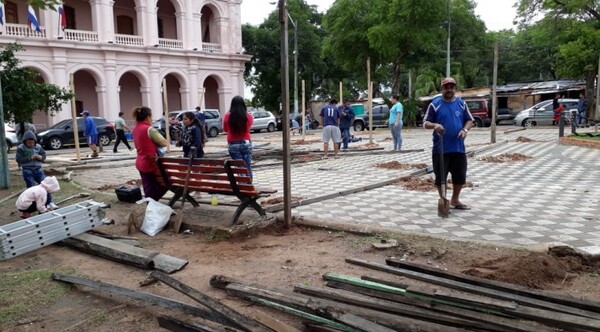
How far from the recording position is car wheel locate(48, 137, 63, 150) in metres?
21.8

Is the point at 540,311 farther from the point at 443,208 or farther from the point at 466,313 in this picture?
the point at 443,208

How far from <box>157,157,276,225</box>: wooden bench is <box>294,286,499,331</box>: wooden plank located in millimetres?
2170

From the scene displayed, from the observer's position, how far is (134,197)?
7.75 m

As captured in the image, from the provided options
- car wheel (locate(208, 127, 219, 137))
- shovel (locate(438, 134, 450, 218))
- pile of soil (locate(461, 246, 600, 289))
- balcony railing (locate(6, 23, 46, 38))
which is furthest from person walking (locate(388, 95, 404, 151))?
balcony railing (locate(6, 23, 46, 38))

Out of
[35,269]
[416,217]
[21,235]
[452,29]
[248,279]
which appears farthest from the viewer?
[452,29]

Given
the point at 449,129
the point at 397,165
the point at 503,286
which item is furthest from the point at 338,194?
the point at 503,286

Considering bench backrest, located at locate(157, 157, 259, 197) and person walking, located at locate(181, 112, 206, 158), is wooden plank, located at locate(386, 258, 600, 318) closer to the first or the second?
bench backrest, located at locate(157, 157, 259, 197)

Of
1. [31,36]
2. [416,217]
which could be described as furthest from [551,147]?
[31,36]

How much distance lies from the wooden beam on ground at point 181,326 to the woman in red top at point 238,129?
3.95 meters

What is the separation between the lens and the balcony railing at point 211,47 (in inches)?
1356

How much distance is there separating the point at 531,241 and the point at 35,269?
15.9 ft

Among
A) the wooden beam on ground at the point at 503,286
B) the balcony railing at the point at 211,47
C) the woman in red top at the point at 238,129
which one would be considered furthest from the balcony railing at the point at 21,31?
the wooden beam on ground at the point at 503,286

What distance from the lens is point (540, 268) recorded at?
4.04 meters

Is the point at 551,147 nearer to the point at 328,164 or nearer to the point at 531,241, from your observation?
the point at 328,164
